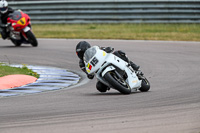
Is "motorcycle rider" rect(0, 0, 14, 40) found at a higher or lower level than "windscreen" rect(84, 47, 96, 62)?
lower

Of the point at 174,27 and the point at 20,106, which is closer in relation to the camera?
the point at 20,106

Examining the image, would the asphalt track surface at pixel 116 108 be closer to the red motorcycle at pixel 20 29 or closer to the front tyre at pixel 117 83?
the front tyre at pixel 117 83

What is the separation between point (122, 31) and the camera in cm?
2195

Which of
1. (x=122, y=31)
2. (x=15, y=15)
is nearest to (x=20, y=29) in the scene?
(x=15, y=15)

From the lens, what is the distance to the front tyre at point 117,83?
827cm

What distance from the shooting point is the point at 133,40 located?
19031mm

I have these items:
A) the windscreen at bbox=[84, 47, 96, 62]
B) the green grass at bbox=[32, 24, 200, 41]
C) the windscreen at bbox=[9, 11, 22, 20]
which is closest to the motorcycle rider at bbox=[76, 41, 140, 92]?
the windscreen at bbox=[84, 47, 96, 62]

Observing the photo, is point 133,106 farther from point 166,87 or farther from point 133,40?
point 133,40

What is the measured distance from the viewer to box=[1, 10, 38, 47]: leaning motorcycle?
1677 cm

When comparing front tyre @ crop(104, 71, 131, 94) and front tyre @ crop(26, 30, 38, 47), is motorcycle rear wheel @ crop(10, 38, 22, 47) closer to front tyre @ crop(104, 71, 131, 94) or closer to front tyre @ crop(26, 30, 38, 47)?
front tyre @ crop(26, 30, 38, 47)

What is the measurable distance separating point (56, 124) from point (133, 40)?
43.3 ft

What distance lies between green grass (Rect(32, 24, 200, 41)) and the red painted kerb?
30.5 ft

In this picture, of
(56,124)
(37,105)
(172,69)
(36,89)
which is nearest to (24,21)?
(172,69)

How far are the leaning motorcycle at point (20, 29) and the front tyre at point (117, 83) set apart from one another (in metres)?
8.72
